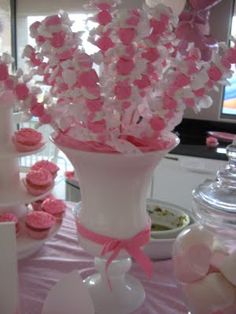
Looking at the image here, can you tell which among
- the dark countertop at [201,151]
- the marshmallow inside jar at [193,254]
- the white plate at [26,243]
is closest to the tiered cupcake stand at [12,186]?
the white plate at [26,243]

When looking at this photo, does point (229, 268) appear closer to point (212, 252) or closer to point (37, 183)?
point (212, 252)

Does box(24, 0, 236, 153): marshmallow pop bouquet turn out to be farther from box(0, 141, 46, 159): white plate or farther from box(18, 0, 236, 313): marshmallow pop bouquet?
box(0, 141, 46, 159): white plate

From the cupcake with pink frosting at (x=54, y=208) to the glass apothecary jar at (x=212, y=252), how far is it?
38 centimetres

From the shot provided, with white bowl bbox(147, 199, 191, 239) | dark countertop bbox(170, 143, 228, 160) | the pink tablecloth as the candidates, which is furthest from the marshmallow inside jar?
dark countertop bbox(170, 143, 228, 160)

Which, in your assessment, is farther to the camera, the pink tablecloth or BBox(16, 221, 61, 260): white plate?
BBox(16, 221, 61, 260): white plate

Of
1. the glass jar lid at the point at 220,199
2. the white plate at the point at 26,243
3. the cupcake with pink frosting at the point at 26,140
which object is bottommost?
the white plate at the point at 26,243

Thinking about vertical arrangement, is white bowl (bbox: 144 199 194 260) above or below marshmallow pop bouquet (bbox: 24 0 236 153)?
below

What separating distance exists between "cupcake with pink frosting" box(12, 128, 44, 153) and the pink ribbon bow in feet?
0.87

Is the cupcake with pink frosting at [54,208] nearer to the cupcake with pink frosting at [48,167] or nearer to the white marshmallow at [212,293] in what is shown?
the cupcake with pink frosting at [48,167]

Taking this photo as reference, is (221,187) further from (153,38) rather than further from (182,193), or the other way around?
(182,193)

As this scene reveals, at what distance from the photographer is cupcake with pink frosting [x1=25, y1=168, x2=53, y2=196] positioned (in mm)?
907

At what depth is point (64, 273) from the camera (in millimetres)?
838

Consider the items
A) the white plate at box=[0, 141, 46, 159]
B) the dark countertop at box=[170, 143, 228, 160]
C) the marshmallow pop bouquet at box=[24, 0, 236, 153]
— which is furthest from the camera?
the dark countertop at box=[170, 143, 228, 160]

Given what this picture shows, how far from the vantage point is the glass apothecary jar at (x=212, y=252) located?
61cm
